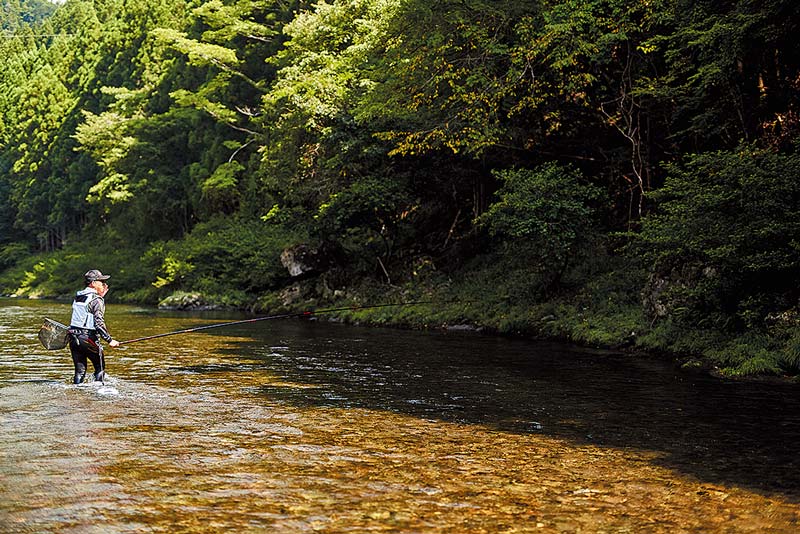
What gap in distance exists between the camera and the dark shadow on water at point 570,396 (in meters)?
7.39

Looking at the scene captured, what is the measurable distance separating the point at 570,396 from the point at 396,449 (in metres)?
3.89

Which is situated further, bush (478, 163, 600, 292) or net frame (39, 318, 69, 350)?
bush (478, 163, 600, 292)

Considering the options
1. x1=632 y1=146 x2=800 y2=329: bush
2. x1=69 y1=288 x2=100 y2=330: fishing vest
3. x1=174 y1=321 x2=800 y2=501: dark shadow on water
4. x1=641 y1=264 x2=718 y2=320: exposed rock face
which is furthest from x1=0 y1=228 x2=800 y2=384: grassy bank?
x1=69 y1=288 x2=100 y2=330: fishing vest

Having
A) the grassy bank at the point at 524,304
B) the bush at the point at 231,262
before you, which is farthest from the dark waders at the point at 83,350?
the bush at the point at 231,262

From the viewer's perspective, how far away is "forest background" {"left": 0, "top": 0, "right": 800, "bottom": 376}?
13.5 metres

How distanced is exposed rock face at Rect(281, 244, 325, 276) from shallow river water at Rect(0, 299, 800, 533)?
51.4ft

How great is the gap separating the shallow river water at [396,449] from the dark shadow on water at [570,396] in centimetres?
4

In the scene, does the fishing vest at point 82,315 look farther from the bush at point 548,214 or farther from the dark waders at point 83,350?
the bush at point 548,214

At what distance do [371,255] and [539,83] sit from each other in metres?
11.3

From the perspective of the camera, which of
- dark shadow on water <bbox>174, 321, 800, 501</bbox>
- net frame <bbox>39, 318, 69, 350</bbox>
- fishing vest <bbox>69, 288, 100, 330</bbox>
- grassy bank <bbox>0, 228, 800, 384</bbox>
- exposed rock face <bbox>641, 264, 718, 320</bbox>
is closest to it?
dark shadow on water <bbox>174, 321, 800, 501</bbox>

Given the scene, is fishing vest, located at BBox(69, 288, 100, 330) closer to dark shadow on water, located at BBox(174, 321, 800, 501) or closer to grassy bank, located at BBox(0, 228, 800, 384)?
dark shadow on water, located at BBox(174, 321, 800, 501)

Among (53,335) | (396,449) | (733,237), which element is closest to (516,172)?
(733,237)

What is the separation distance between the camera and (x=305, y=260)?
29.5 m

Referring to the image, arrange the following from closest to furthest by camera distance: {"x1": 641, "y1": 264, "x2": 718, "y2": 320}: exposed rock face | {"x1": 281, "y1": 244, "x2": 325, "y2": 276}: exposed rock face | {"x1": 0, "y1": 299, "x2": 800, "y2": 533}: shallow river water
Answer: {"x1": 0, "y1": 299, "x2": 800, "y2": 533}: shallow river water < {"x1": 641, "y1": 264, "x2": 718, "y2": 320}: exposed rock face < {"x1": 281, "y1": 244, "x2": 325, "y2": 276}: exposed rock face
